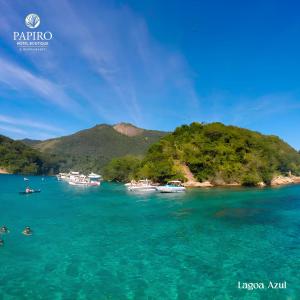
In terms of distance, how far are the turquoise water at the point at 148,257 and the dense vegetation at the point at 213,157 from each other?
6788cm

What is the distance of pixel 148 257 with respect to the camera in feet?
85.3

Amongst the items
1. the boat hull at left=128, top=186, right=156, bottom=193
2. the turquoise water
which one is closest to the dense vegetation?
the boat hull at left=128, top=186, right=156, bottom=193

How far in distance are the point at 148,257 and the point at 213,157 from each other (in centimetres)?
9417

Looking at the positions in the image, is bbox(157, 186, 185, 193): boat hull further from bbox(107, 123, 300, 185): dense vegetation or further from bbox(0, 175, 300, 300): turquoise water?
bbox(0, 175, 300, 300): turquoise water

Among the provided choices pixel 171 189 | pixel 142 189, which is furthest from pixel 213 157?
pixel 171 189

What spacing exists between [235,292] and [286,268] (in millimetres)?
6848

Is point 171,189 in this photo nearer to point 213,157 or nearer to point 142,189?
point 142,189

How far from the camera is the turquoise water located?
63.8 feet

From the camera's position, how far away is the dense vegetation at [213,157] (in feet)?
372

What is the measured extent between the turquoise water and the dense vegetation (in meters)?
67.9

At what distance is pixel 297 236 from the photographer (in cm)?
3384

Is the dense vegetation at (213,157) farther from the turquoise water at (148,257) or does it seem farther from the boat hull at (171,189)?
the turquoise water at (148,257)

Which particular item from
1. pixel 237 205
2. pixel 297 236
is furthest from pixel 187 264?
pixel 237 205

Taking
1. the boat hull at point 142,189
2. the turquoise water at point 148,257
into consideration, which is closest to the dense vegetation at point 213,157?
the boat hull at point 142,189
